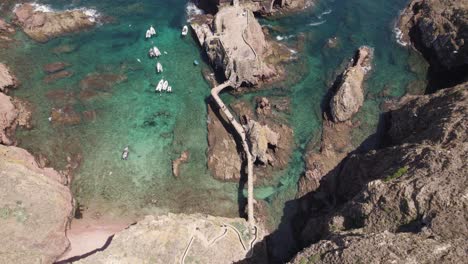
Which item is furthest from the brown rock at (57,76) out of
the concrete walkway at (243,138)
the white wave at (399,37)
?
the white wave at (399,37)

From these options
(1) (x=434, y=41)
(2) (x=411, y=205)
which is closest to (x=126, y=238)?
(2) (x=411, y=205)

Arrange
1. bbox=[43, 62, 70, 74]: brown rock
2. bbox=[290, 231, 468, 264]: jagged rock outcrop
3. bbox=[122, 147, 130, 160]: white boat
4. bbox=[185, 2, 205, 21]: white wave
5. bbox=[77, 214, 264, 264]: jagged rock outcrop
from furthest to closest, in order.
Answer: bbox=[185, 2, 205, 21]: white wave < bbox=[43, 62, 70, 74]: brown rock < bbox=[122, 147, 130, 160]: white boat < bbox=[77, 214, 264, 264]: jagged rock outcrop < bbox=[290, 231, 468, 264]: jagged rock outcrop

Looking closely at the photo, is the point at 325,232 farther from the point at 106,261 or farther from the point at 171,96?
the point at 171,96

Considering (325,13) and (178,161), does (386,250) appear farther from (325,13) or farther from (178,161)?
(325,13)

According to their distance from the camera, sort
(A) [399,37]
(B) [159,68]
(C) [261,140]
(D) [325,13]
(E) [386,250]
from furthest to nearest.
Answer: (D) [325,13]
(A) [399,37]
(B) [159,68]
(C) [261,140]
(E) [386,250]

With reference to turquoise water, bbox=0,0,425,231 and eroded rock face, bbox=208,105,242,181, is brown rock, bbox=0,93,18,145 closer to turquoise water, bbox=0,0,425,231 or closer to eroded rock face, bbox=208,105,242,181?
turquoise water, bbox=0,0,425,231

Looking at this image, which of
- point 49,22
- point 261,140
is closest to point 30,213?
point 261,140

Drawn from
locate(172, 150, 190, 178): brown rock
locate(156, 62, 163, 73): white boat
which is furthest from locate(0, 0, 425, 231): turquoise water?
locate(156, 62, 163, 73): white boat
